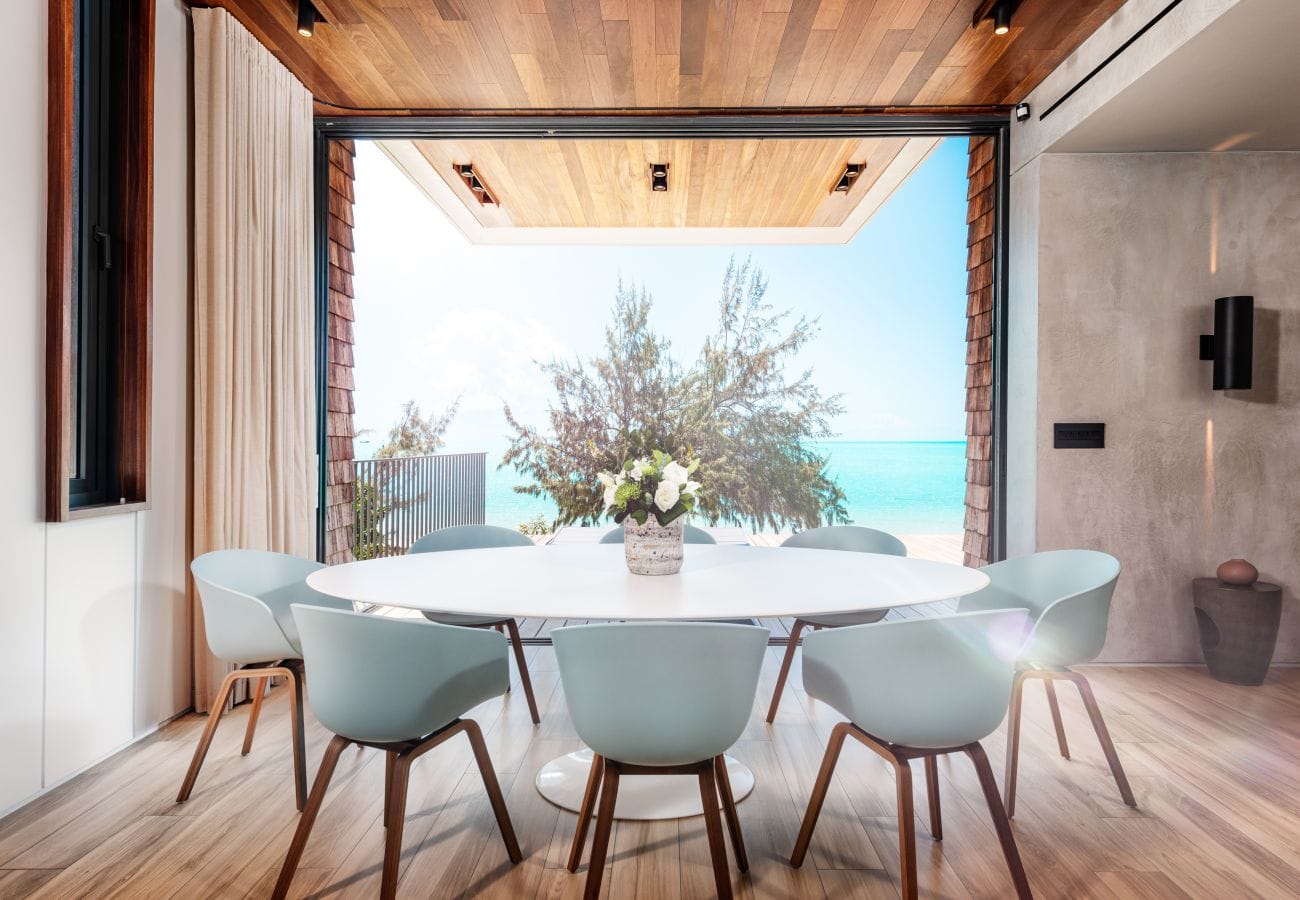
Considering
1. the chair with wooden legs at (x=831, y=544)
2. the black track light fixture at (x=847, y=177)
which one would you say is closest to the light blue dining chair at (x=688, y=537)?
the chair with wooden legs at (x=831, y=544)

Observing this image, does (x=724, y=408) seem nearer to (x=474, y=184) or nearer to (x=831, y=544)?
(x=474, y=184)

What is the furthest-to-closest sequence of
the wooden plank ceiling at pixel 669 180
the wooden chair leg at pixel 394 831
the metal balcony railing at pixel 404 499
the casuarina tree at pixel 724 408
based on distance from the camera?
the casuarina tree at pixel 724 408
the metal balcony railing at pixel 404 499
the wooden plank ceiling at pixel 669 180
the wooden chair leg at pixel 394 831

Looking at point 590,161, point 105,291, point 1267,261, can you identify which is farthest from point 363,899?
point 1267,261

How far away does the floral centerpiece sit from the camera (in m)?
2.15

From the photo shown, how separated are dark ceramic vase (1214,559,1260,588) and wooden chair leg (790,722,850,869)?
2.65 meters

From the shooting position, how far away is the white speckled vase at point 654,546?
2.18 metres

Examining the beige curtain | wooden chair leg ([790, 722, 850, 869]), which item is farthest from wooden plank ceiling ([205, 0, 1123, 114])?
wooden chair leg ([790, 722, 850, 869])

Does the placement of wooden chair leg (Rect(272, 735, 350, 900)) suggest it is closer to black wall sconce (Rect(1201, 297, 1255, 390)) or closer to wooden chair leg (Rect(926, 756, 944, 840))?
wooden chair leg (Rect(926, 756, 944, 840))

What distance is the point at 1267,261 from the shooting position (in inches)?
142

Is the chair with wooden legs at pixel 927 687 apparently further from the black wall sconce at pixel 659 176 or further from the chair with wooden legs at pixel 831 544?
the black wall sconce at pixel 659 176

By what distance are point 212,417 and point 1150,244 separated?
4233 millimetres

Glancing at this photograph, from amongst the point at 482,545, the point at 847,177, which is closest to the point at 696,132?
the point at 847,177

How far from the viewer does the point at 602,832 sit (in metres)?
1.55

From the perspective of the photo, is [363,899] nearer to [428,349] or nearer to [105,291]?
[105,291]
